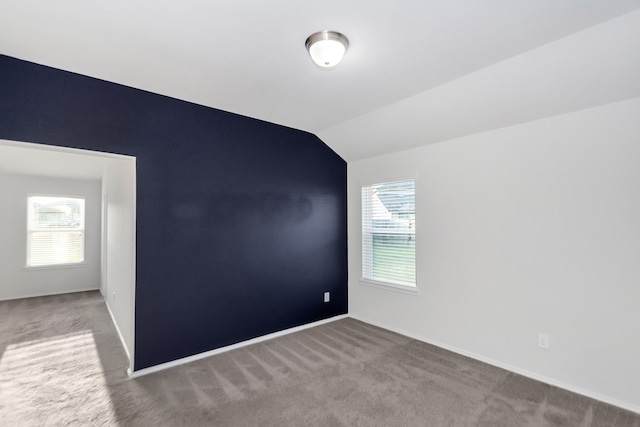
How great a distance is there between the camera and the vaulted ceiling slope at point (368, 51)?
70.1 inches

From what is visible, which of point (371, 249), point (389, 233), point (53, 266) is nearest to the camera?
point (389, 233)

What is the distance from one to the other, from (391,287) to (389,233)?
692 millimetres

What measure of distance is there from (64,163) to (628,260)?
6.85 metres

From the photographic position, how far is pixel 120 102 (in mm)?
2742

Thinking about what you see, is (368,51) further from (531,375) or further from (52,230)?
(52,230)

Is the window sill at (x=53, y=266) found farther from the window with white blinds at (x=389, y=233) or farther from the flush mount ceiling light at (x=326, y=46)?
the flush mount ceiling light at (x=326, y=46)

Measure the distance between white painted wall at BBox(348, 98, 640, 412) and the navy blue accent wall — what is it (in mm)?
1419

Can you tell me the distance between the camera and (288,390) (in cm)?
254

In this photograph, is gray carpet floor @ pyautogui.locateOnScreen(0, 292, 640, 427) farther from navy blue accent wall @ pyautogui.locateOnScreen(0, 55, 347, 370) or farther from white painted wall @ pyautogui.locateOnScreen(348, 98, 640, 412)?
navy blue accent wall @ pyautogui.locateOnScreen(0, 55, 347, 370)

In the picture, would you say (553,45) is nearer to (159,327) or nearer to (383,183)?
(383,183)

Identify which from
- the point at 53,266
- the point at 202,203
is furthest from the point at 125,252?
the point at 53,266

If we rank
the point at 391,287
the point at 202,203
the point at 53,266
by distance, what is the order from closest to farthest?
the point at 202,203 < the point at 391,287 < the point at 53,266

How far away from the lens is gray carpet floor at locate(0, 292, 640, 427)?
2189 millimetres

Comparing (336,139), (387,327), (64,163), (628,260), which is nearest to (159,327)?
(387,327)
